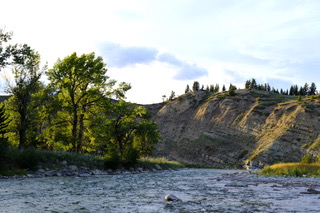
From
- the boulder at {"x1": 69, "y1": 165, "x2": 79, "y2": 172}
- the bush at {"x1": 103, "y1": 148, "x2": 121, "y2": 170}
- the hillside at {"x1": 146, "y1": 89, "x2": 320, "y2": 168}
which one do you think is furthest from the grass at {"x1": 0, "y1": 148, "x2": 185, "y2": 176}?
the hillside at {"x1": 146, "y1": 89, "x2": 320, "y2": 168}

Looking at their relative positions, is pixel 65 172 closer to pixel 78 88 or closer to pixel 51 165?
pixel 51 165

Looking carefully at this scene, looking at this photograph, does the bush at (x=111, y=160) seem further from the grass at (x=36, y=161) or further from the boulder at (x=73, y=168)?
the boulder at (x=73, y=168)

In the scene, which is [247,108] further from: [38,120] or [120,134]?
[38,120]

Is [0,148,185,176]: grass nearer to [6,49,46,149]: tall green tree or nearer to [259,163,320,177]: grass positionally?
[6,49,46,149]: tall green tree

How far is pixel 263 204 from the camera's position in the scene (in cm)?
1027

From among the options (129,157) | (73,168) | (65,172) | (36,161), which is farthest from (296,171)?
(36,161)

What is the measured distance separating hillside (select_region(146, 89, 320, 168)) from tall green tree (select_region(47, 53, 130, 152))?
54.0 metres

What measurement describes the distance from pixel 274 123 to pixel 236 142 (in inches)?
509

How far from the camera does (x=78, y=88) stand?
3872cm

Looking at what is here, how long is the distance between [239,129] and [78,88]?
6990 centimetres

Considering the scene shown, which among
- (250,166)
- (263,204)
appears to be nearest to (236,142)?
(250,166)

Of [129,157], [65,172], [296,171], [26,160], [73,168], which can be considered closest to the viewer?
[26,160]

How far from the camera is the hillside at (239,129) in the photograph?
82438 mm

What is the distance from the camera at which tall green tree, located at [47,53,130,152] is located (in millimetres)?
36909
